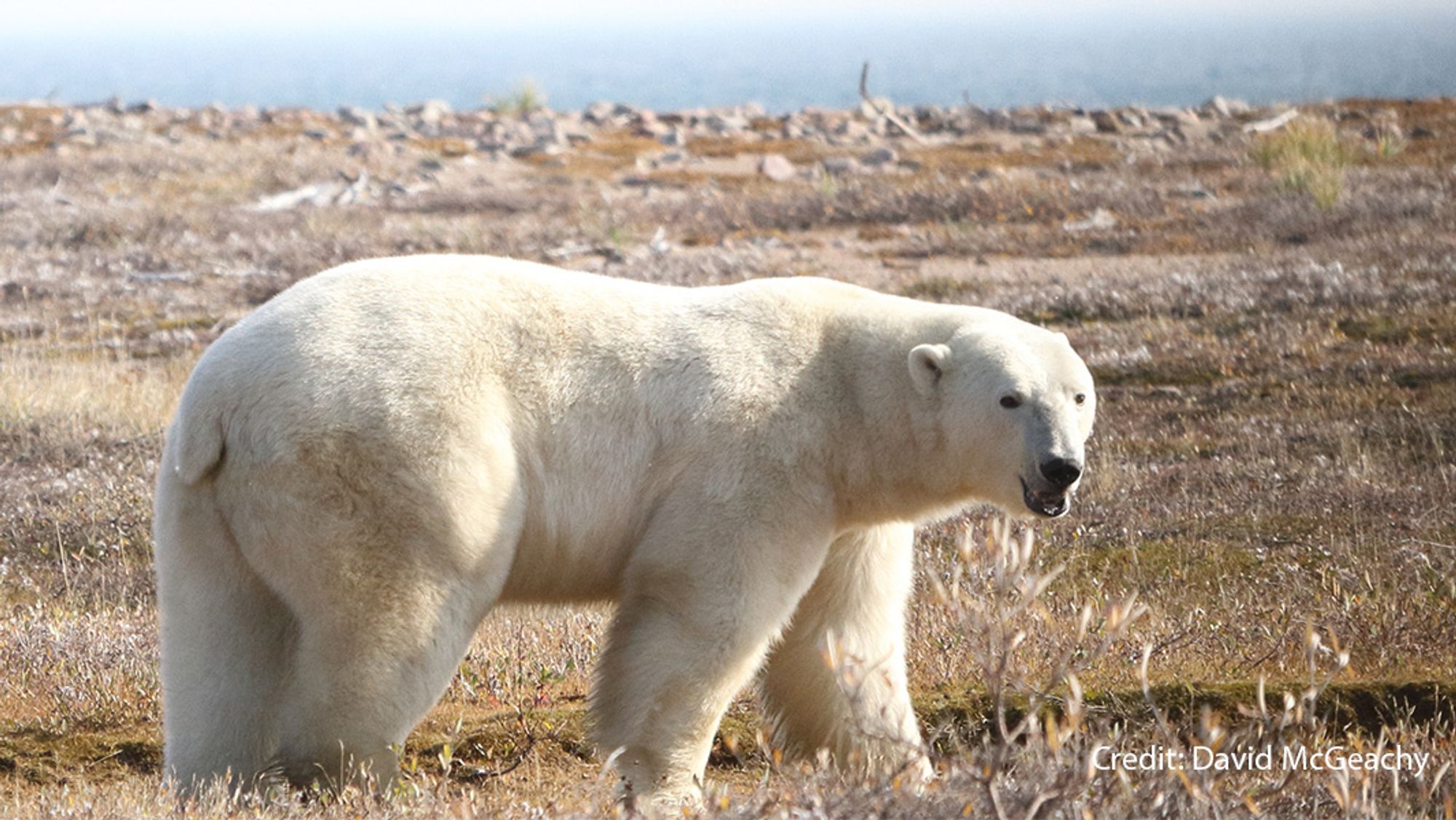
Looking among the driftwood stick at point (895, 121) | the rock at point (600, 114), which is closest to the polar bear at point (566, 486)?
the driftwood stick at point (895, 121)

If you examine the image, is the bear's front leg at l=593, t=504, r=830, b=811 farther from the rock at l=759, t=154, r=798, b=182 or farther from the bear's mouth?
the rock at l=759, t=154, r=798, b=182

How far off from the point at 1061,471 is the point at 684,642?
3.93ft

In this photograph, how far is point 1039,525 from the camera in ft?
23.9

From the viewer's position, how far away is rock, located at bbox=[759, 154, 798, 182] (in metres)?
25.9

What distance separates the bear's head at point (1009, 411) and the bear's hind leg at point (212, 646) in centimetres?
206

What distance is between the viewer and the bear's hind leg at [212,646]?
13.4 feet

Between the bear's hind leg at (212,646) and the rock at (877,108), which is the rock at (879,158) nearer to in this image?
the rock at (877,108)

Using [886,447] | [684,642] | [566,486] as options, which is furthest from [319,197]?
[684,642]

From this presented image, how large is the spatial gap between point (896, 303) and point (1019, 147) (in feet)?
85.0

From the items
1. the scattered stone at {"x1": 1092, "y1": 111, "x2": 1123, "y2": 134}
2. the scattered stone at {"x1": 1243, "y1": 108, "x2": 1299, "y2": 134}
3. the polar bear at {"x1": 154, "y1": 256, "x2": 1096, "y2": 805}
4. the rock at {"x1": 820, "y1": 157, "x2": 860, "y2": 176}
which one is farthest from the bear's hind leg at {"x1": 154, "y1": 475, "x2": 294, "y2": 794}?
the scattered stone at {"x1": 1092, "y1": 111, "x2": 1123, "y2": 134}

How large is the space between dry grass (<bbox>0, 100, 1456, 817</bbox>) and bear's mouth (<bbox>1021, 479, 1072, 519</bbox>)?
49 centimetres

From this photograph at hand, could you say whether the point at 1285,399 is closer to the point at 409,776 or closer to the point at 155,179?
the point at 409,776

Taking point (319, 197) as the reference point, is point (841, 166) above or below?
above

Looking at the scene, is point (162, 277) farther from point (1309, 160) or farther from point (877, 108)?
point (877, 108)
